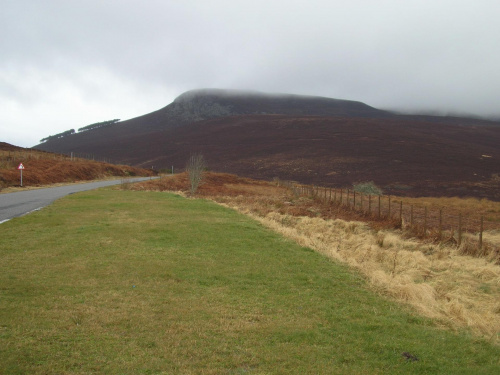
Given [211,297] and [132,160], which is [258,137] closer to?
[132,160]

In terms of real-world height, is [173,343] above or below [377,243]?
above

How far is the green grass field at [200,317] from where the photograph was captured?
4.88m

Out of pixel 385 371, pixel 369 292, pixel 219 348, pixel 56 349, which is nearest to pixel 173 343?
pixel 219 348

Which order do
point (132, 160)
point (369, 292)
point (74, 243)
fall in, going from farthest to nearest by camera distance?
1. point (132, 160)
2. point (74, 243)
3. point (369, 292)

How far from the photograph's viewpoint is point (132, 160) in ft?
358

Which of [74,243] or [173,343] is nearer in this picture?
[173,343]

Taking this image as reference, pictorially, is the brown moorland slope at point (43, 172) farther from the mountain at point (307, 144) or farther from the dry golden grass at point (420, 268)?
the mountain at point (307, 144)

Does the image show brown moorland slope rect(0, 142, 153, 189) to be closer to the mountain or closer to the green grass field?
the green grass field

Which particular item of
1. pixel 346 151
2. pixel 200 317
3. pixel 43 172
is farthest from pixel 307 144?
pixel 200 317

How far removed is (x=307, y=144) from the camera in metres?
101

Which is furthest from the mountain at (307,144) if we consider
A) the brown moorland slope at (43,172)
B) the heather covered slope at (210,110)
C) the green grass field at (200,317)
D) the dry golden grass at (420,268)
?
the green grass field at (200,317)

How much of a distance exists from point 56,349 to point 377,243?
14.7 metres

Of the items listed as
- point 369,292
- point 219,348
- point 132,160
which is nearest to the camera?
point 219,348

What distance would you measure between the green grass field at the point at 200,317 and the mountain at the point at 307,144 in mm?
55041
